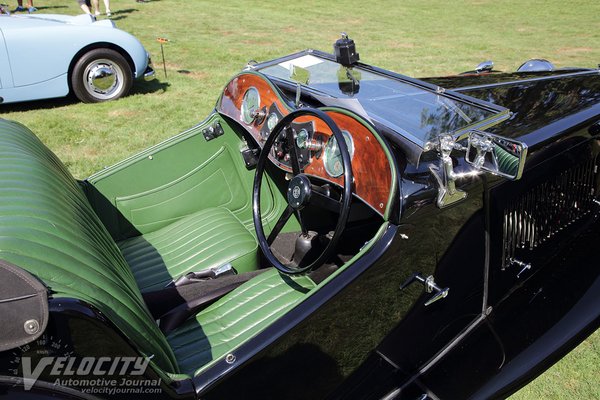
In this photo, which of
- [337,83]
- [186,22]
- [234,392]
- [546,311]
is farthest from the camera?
[186,22]

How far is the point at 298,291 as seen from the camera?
8.27 ft

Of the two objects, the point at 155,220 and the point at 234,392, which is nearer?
the point at 234,392

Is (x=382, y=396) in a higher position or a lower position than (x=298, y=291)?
lower

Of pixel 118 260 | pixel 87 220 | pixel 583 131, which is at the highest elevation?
pixel 583 131

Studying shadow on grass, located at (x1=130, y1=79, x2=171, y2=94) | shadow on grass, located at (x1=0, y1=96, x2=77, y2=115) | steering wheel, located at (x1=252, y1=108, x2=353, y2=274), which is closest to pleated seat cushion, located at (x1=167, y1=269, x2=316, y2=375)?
steering wheel, located at (x1=252, y1=108, x2=353, y2=274)

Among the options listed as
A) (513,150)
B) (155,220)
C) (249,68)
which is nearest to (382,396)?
(513,150)

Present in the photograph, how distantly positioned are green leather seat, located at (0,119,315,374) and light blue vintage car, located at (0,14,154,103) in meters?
4.50

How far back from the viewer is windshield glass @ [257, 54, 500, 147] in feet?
7.43

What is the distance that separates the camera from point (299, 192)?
2248 millimetres

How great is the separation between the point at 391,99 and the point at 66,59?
549 centimetres

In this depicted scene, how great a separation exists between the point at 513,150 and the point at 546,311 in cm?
98

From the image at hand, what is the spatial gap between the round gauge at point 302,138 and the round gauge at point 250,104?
61 cm

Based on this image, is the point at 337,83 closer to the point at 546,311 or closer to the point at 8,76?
the point at 546,311

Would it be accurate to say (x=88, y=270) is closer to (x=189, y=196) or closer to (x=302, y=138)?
(x=302, y=138)
